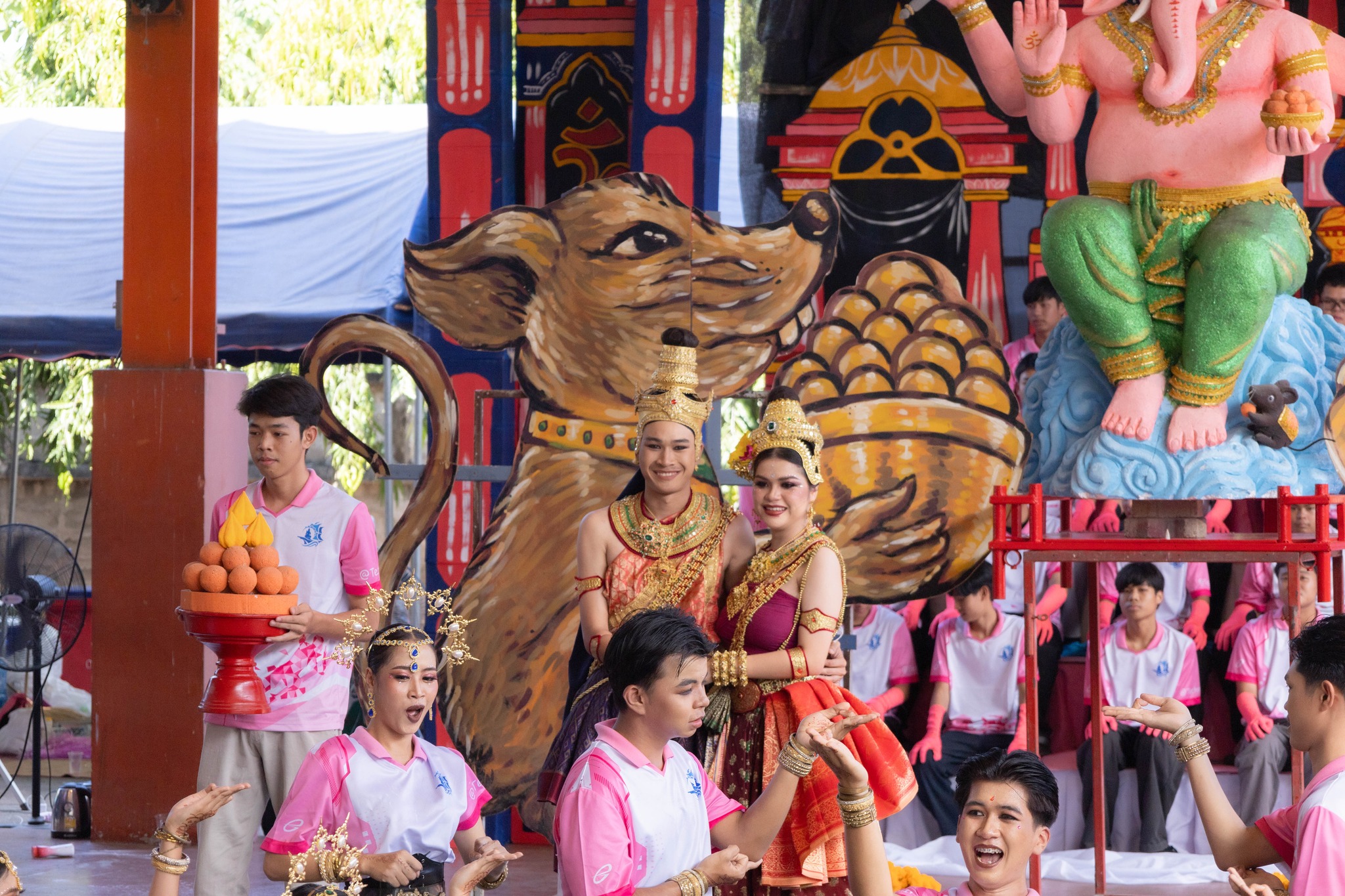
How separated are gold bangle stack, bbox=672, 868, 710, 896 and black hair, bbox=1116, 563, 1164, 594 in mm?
3247

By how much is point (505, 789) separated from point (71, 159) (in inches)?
214

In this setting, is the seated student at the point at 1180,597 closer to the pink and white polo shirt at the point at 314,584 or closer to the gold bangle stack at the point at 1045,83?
the gold bangle stack at the point at 1045,83

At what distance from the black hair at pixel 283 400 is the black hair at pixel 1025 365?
2304 mm

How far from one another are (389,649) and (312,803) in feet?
1.02

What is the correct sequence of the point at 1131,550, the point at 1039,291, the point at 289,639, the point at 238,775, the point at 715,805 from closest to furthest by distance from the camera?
the point at 715,805 < the point at 289,639 < the point at 238,775 < the point at 1131,550 < the point at 1039,291

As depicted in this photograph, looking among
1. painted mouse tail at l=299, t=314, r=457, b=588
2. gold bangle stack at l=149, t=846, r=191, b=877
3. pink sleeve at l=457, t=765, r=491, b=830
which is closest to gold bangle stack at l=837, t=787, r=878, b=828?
pink sleeve at l=457, t=765, r=491, b=830

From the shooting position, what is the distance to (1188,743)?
8.59ft

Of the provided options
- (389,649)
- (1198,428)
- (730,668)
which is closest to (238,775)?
(389,649)

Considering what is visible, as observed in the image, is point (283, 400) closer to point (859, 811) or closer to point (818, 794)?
point (818, 794)

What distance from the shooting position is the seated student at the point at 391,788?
2760 mm

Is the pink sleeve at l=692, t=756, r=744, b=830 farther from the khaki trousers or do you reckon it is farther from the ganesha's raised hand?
the ganesha's raised hand

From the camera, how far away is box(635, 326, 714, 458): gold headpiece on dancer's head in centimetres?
351

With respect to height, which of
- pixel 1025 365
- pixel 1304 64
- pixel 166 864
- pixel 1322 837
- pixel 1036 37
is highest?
pixel 1036 37

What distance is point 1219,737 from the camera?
5.34 metres
